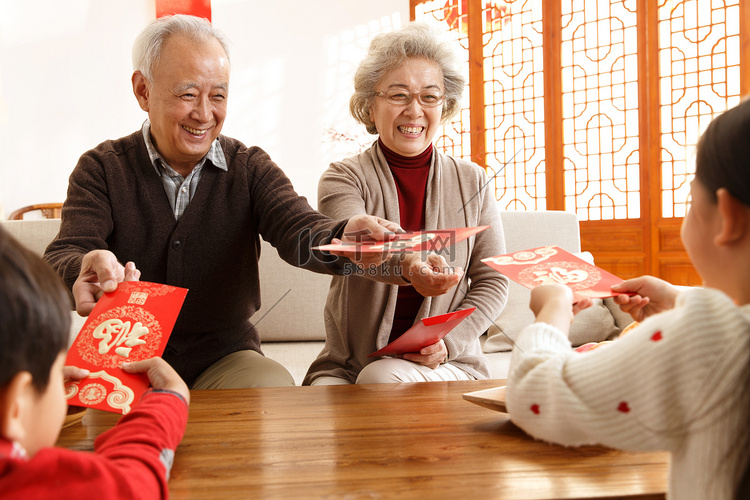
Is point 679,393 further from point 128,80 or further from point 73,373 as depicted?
point 128,80

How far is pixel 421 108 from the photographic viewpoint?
1.77 metres

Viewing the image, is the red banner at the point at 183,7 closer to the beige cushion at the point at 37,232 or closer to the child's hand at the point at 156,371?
the beige cushion at the point at 37,232

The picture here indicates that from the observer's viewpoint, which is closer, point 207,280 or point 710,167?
point 710,167

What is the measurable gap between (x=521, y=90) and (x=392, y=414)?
449cm

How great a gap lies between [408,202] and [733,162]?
1195 mm

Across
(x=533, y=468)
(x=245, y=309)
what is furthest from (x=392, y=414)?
(x=245, y=309)

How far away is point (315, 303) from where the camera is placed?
251cm

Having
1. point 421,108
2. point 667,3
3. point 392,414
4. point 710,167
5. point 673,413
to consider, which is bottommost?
point 392,414

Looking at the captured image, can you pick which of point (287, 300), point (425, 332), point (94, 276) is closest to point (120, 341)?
point (94, 276)

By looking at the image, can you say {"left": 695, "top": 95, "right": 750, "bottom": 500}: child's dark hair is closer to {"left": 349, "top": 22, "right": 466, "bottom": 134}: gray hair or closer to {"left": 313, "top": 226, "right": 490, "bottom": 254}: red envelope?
{"left": 313, "top": 226, "right": 490, "bottom": 254}: red envelope

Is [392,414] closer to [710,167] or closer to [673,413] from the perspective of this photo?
[673,413]

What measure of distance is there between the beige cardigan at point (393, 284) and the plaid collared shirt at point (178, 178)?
0.33 meters

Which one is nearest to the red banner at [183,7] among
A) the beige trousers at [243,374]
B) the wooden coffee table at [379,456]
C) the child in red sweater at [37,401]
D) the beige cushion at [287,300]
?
the beige cushion at [287,300]

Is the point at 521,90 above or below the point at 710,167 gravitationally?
above
